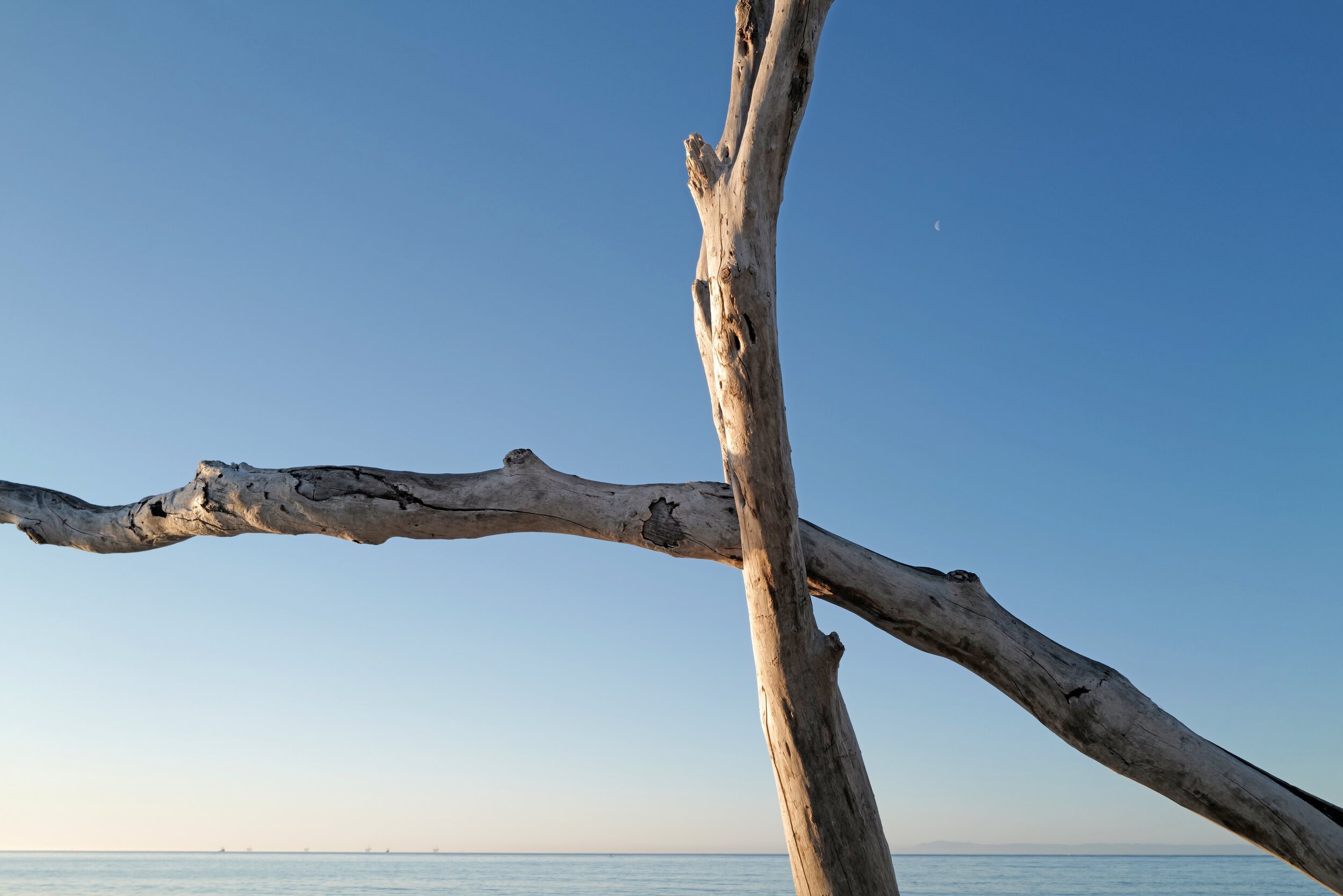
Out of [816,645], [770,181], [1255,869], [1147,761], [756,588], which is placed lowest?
[1255,869]

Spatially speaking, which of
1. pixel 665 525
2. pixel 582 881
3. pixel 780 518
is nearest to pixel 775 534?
pixel 780 518

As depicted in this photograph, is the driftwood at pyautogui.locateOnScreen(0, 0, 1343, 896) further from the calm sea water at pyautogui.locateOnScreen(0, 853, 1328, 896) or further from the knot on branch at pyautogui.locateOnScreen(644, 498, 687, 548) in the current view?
the calm sea water at pyautogui.locateOnScreen(0, 853, 1328, 896)

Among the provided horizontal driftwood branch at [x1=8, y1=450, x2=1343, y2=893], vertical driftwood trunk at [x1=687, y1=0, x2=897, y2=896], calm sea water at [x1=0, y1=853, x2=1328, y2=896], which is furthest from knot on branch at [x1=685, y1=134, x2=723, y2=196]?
calm sea water at [x1=0, y1=853, x2=1328, y2=896]

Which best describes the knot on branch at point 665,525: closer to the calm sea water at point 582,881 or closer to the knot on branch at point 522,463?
the knot on branch at point 522,463

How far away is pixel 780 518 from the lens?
239 centimetres

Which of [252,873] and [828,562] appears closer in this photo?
[828,562]

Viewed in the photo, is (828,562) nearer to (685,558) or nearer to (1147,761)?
(685,558)

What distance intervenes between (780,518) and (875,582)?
22.6 inches

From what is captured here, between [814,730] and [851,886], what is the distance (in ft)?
1.42

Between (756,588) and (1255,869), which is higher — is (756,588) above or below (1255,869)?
above

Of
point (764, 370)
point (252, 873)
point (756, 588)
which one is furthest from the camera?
point (252, 873)

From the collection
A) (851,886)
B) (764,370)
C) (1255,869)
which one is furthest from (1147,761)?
(1255,869)

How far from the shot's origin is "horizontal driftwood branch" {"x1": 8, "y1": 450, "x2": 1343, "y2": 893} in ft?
8.83

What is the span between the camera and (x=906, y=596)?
2775mm
